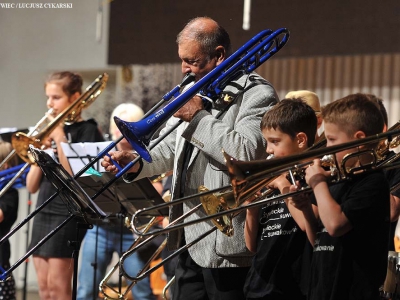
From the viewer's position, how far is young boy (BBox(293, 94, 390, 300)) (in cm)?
249

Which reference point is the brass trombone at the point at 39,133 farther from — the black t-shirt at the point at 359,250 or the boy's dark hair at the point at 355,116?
the black t-shirt at the point at 359,250

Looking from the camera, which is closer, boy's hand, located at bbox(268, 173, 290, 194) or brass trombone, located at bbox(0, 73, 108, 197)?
boy's hand, located at bbox(268, 173, 290, 194)

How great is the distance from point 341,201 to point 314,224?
0.45 ft

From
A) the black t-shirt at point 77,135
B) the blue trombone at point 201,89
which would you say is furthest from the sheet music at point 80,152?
the blue trombone at point 201,89

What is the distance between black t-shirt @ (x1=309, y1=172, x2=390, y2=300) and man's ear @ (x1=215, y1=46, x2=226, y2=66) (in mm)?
1114

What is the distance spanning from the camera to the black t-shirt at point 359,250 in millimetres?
2512

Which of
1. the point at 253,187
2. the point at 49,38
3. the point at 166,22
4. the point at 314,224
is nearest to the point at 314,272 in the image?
the point at 314,224

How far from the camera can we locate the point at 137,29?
7.87 m

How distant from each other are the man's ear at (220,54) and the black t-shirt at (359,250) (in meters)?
1.11

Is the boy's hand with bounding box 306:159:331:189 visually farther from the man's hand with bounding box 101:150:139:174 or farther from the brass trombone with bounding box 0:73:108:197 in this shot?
the brass trombone with bounding box 0:73:108:197

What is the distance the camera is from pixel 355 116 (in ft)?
8.71

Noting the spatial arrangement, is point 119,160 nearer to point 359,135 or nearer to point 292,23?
point 359,135

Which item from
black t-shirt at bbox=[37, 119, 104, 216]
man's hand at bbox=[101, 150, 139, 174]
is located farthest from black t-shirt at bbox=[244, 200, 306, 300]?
black t-shirt at bbox=[37, 119, 104, 216]

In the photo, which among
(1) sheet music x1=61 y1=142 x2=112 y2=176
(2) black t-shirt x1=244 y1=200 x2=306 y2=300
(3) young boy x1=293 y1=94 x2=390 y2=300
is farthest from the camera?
(1) sheet music x1=61 y1=142 x2=112 y2=176
